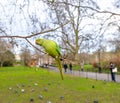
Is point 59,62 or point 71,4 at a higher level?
point 71,4

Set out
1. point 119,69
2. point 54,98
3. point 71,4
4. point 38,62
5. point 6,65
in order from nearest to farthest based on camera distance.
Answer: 1. point 38,62
2. point 71,4
3. point 54,98
4. point 119,69
5. point 6,65

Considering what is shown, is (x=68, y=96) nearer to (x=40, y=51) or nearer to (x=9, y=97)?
(x=9, y=97)

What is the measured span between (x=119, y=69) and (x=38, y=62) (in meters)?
39.4

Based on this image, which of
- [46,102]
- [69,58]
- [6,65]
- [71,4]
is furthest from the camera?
[6,65]

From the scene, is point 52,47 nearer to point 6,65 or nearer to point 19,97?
point 19,97

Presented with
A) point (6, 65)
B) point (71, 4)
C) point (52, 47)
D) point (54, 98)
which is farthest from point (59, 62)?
point (6, 65)

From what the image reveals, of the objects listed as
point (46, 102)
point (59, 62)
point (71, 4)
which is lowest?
point (46, 102)

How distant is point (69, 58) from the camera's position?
5.04 ft

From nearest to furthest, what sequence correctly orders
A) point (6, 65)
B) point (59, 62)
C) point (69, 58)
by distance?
point (59, 62) → point (69, 58) → point (6, 65)

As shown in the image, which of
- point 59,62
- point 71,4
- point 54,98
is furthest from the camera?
point 54,98

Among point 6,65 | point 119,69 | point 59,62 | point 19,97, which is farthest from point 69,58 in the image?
point 6,65

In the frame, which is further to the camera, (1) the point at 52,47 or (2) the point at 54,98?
(2) the point at 54,98

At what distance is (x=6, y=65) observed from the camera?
74.8 meters

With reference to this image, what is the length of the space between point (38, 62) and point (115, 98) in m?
13.7
